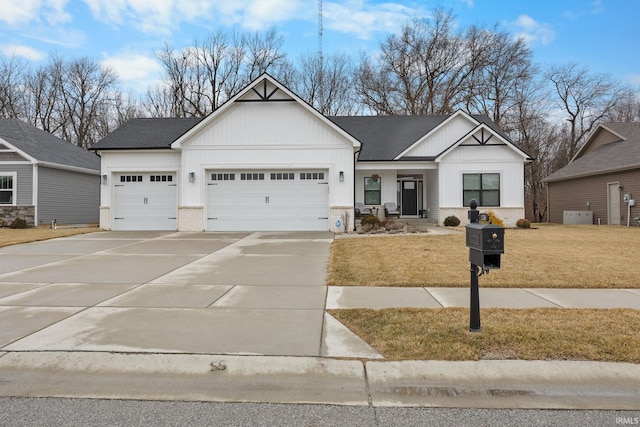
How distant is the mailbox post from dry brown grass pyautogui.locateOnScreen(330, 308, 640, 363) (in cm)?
30

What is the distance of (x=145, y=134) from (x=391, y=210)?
12.4 meters

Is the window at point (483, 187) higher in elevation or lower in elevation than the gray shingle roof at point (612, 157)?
lower

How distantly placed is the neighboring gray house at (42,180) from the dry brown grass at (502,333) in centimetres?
2125

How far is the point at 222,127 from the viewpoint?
54.7ft

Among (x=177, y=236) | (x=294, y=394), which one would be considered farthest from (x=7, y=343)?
(x=177, y=236)

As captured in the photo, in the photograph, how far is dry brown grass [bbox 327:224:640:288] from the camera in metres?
7.11

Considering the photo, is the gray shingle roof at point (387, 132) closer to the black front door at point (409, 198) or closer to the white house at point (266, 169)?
the white house at point (266, 169)

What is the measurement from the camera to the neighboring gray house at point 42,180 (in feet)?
66.2

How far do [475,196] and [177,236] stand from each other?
13.5m

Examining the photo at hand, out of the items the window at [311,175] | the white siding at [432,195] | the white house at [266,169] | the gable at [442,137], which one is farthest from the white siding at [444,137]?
the window at [311,175]

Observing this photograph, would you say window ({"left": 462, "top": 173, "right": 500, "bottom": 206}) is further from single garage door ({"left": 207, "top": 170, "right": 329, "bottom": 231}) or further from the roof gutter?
the roof gutter

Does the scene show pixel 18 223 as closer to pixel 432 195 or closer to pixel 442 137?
pixel 432 195

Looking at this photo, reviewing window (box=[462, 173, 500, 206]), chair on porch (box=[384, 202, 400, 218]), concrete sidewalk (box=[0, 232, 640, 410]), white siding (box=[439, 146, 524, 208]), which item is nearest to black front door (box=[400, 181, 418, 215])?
chair on porch (box=[384, 202, 400, 218])

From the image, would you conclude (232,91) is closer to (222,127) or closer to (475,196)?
(222,127)
